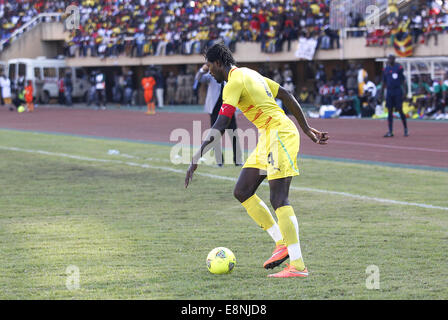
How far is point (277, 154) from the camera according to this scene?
21.1ft

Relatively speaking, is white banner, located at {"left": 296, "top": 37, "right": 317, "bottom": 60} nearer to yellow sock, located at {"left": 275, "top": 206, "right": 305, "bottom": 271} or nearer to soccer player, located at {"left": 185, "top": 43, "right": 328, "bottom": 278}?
soccer player, located at {"left": 185, "top": 43, "right": 328, "bottom": 278}

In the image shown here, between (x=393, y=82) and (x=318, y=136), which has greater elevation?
(x=393, y=82)

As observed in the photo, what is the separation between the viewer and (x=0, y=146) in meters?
20.7

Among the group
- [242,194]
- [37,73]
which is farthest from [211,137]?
[37,73]

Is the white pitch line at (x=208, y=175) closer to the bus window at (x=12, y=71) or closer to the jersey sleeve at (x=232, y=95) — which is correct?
the jersey sleeve at (x=232, y=95)

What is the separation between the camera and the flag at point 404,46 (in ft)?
99.5

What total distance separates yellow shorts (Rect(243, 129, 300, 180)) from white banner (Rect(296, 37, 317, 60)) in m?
29.0

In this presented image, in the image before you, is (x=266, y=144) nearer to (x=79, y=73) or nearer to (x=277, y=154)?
(x=277, y=154)

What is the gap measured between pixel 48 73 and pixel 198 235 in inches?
1576

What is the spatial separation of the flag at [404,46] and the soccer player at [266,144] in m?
24.7

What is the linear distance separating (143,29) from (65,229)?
37.3m

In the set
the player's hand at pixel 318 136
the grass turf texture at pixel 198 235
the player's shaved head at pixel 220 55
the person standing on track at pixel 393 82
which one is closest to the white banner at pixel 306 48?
the person standing on track at pixel 393 82

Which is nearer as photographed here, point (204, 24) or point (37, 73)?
point (204, 24)
